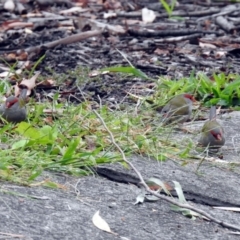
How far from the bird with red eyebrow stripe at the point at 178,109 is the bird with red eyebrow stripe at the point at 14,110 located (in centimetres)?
90

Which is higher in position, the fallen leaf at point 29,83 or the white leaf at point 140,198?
the white leaf at point 140,198

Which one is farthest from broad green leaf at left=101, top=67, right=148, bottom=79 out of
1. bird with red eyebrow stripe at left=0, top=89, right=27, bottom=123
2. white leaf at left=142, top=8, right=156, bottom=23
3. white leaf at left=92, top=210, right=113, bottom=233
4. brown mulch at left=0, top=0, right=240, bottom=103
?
white leaf at left=142, top=8, right=156, bottom=23

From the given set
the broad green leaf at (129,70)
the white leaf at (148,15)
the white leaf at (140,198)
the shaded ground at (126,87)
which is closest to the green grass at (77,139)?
the shaded ground at (126,87)

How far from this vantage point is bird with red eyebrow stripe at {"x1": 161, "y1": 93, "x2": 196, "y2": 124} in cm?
521

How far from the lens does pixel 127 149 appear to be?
4.62m

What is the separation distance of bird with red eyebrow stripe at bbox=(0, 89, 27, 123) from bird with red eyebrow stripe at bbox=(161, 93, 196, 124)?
2.95 feet

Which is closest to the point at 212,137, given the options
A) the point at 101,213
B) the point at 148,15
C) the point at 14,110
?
the point at 14,110

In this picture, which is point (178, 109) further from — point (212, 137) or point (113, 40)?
point (113, 40)

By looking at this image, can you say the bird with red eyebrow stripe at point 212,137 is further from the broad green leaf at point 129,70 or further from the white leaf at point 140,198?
the broad green leaf at point 129,70

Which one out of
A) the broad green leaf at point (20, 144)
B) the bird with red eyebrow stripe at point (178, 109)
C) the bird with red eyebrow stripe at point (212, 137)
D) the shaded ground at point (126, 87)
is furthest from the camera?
the bird with red eyebrow stripe at point (178, 109)

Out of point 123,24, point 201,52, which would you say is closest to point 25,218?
point 201,52

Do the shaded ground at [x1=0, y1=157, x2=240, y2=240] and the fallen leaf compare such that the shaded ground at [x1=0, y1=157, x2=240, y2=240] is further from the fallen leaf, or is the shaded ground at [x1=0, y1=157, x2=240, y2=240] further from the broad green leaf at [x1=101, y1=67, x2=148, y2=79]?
the fallen leaf

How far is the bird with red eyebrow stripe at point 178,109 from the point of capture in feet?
17.1

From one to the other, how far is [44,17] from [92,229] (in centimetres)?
520
